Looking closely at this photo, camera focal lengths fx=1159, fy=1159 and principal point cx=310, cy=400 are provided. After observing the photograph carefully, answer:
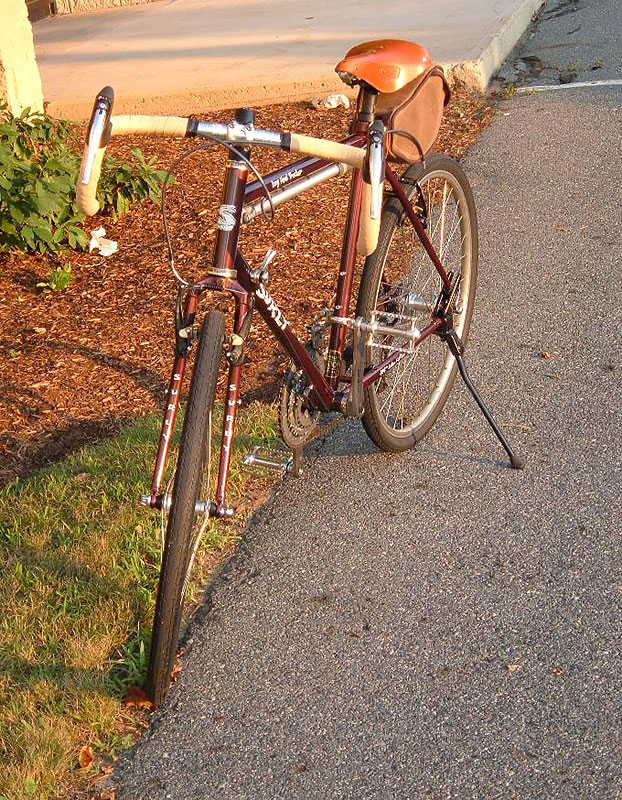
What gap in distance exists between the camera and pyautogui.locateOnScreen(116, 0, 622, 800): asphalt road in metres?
2.90

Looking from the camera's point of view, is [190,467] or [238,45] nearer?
[190,467]

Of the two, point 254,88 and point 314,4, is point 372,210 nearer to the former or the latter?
point 254,88

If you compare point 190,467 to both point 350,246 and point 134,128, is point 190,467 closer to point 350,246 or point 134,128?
point 134,128

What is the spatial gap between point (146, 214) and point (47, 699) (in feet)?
13.8

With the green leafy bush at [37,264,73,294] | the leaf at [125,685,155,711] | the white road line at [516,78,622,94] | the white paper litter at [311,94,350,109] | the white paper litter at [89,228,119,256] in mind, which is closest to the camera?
the leaf at [125,685,155,711]

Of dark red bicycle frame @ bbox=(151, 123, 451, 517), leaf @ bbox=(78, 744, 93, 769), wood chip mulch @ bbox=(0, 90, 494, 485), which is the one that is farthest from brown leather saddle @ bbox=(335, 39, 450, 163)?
leaf @ bbox=(78, 744, 93, 769)

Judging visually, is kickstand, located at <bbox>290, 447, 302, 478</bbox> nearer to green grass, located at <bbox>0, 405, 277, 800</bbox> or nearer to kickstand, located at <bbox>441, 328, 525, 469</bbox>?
green grass, located at <bbox>0, 405, 277, 800</bbox>

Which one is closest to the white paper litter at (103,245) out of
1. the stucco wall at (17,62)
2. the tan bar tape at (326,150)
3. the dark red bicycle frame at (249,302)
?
the stucco wall at (17,62)

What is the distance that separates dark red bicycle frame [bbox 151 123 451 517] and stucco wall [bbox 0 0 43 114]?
3825 millimetres

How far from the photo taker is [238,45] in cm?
940

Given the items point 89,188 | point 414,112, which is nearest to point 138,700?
point 89,188

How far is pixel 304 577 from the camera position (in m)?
3.64

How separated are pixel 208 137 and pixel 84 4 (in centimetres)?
980

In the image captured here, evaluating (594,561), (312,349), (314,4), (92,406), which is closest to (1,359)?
(92,406)
